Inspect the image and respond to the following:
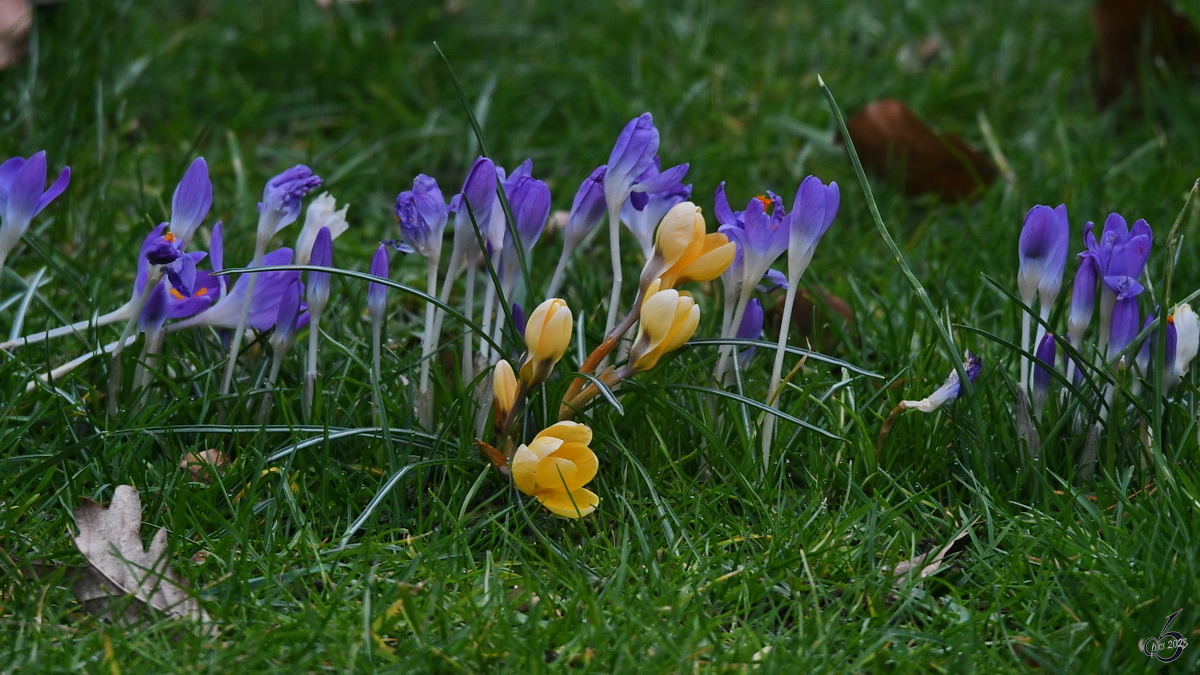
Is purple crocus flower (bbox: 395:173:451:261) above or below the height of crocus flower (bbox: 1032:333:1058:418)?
above

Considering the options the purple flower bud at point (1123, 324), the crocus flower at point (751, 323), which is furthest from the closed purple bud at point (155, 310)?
the purple flower bud at point (1123, 324)

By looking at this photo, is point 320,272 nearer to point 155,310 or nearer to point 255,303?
point 255,303

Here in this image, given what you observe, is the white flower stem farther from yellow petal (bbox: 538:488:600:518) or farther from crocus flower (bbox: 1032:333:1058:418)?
crocus flower (bbox: 1032:333:1058:418)

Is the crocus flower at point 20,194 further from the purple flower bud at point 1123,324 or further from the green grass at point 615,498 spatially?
the purple flower bud at point 1123,324

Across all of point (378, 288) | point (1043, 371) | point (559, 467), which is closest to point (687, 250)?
point (559, 467)

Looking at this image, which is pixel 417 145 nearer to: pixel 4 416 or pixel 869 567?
pixel 4 416

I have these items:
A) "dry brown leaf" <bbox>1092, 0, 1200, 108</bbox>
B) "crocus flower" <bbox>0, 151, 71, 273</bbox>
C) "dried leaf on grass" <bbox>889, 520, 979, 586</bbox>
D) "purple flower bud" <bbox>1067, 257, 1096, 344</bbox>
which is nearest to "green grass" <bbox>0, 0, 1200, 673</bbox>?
"dried leaf on grass" <bbox>889, 520, 979, 586</bbox>
